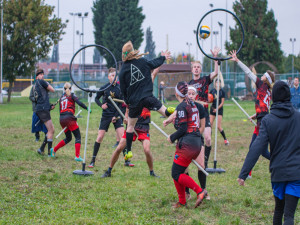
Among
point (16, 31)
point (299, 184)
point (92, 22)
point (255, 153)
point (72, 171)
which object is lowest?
point (72, 171)

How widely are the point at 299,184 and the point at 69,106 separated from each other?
722cm

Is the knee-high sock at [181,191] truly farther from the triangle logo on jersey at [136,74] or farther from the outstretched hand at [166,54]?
the outstretched hand at [166,54]

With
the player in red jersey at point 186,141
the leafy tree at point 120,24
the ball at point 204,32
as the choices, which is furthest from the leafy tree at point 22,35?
the player in red jersey at point 186,141

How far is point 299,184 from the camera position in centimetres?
437

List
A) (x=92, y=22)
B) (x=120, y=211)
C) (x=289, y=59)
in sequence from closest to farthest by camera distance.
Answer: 1. (x=120, y=211)
2. (x=92, y=22)
3. (x=289, y=59)

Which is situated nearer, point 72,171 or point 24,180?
point 24,180

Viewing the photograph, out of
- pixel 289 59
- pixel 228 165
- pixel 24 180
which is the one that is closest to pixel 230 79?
pixel 228 165

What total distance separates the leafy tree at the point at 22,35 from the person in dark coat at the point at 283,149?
36.6m

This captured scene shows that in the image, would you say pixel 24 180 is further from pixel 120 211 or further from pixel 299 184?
pixel 299 184

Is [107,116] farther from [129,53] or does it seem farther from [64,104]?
[129,53]

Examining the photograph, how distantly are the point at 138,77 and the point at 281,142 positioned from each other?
Answer: 121 inches

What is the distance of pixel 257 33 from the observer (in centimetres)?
4500

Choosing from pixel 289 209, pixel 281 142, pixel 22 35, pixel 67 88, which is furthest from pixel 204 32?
pixel 22 35

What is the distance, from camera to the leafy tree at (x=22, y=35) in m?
38.6
